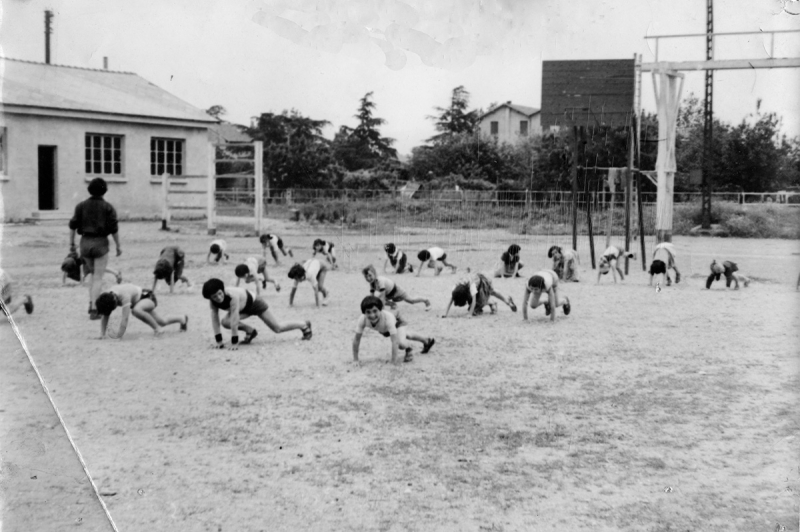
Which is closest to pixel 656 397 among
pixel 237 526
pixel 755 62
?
pixel 237 526

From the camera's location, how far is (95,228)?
10297mm

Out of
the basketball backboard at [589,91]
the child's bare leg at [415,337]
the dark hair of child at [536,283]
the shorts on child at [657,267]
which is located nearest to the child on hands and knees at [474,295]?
the dark hair of child at [536,283]

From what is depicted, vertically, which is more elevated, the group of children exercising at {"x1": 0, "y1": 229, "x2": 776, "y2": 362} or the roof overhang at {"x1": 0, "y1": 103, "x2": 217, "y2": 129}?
the roof overhang at {"x1": 0, "y1": 103, "x2": 217, "y2": 129}

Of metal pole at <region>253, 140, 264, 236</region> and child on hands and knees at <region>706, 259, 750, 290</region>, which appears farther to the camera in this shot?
metal pole at <region>253, 140, 264, 236</region>

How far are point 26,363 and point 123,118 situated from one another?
20800 mm

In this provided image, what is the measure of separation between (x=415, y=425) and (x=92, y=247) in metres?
5.62

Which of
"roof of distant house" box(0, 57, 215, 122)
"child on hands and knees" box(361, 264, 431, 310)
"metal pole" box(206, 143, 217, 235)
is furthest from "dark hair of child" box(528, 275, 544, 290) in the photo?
"roof of distant house" box(0, 57, 215, 122)

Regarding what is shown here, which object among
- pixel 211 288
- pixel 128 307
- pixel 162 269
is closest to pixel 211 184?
pixel 162 269

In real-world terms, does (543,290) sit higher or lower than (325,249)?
lower

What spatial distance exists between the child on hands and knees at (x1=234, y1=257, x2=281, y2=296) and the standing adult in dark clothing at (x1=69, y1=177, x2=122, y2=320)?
1.90m

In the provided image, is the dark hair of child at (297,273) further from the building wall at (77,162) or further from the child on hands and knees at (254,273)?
the building wall at (77,162)

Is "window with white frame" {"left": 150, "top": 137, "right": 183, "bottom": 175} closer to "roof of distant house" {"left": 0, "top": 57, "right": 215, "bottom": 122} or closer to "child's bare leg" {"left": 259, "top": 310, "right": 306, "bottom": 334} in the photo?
"roof of distant house" {"left": 0, "top": 57, "right": 215, "bottom": 122}

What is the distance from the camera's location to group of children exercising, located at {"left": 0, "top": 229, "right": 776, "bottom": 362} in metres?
8.87

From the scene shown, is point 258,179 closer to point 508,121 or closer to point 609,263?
point 609,263
